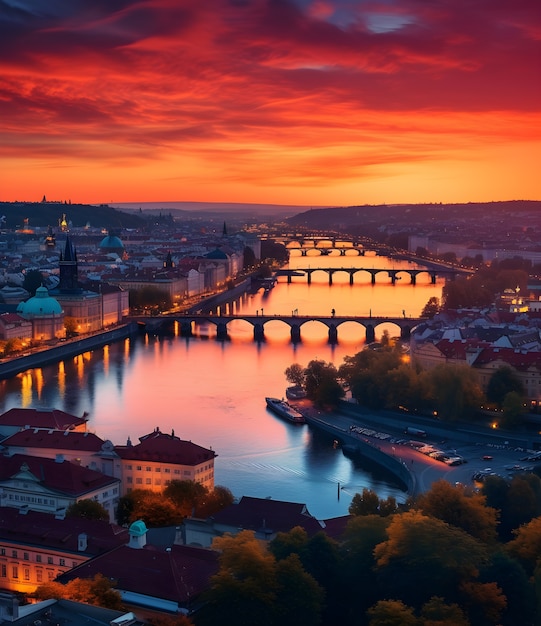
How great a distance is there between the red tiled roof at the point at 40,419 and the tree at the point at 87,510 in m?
2.53

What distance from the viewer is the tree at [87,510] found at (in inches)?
344

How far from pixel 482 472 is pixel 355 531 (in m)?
3.79

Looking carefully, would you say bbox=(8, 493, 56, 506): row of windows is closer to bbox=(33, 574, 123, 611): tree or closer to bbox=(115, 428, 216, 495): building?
bbox=(115, 428, 216, 495): building

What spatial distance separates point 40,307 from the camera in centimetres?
2231

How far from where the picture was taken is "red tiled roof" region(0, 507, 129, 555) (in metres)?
7.77

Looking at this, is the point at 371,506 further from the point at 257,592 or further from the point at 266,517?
the point at 257,592

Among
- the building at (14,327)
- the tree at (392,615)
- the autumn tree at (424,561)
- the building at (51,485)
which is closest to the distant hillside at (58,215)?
the building at (14,327)

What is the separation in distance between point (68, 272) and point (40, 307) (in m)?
2.97

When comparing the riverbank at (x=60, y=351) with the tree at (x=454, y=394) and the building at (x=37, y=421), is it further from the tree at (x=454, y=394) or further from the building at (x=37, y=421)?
the tree at (x=454, y=394)

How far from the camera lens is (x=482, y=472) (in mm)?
11047

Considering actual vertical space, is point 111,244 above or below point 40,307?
above

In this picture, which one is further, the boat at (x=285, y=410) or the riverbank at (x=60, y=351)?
the riverbank at (x=60, y=351)

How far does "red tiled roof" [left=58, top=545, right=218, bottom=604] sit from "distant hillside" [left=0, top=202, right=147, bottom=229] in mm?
58617

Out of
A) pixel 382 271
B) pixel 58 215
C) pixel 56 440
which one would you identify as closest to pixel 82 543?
pixel 56 440
